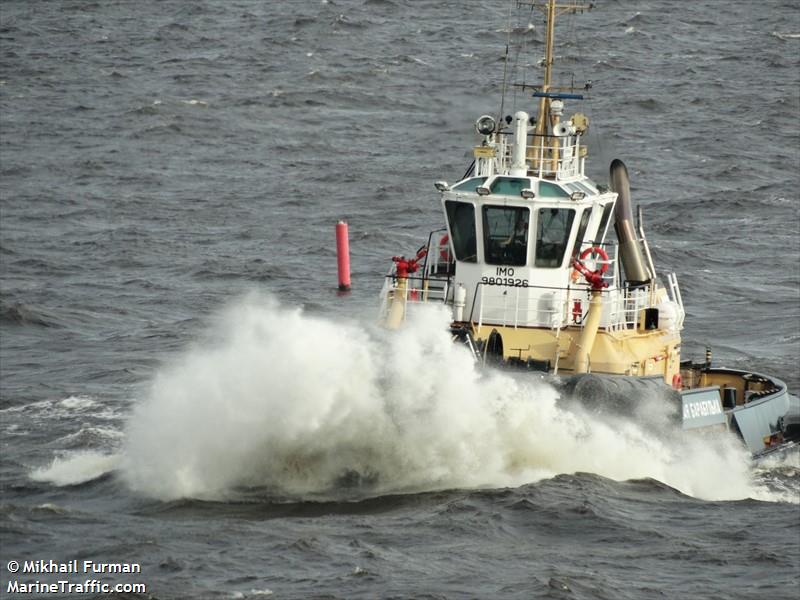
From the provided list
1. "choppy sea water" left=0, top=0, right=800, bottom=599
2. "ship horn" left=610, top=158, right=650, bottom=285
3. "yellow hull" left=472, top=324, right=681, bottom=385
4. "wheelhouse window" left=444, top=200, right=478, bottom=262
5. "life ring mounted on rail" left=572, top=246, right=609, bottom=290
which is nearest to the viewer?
"choppy sea water" left=0, top=0, right=800, bottom=599

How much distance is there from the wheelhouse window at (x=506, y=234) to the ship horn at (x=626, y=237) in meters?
2.96

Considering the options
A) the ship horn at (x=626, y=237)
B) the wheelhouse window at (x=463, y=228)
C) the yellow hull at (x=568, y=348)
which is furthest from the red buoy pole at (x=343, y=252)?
the yellow hull at (x=568, y=348)

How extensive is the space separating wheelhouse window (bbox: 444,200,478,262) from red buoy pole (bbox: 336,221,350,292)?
799cm

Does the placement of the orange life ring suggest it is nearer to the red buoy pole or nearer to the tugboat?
the tugboat

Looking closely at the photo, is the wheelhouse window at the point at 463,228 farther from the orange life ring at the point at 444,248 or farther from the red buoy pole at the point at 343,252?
the red buoy pole at the point at 343,252

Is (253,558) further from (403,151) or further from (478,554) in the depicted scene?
(403,151)

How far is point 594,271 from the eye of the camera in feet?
90.9

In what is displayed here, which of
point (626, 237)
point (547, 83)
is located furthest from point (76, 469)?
point (626, 237)

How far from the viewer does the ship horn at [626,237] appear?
30297 millimetres

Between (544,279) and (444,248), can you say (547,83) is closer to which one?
(444,248)

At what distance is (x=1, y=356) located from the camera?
37.2m

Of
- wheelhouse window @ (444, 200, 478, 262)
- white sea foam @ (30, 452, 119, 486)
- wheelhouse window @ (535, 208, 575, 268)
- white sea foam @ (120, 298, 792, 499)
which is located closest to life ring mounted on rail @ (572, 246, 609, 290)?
wheelhouse window @ (535, 208, 575, 268)

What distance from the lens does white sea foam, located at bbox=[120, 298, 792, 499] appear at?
964 inches

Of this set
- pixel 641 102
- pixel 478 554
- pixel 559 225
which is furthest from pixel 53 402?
pixel 641 102
